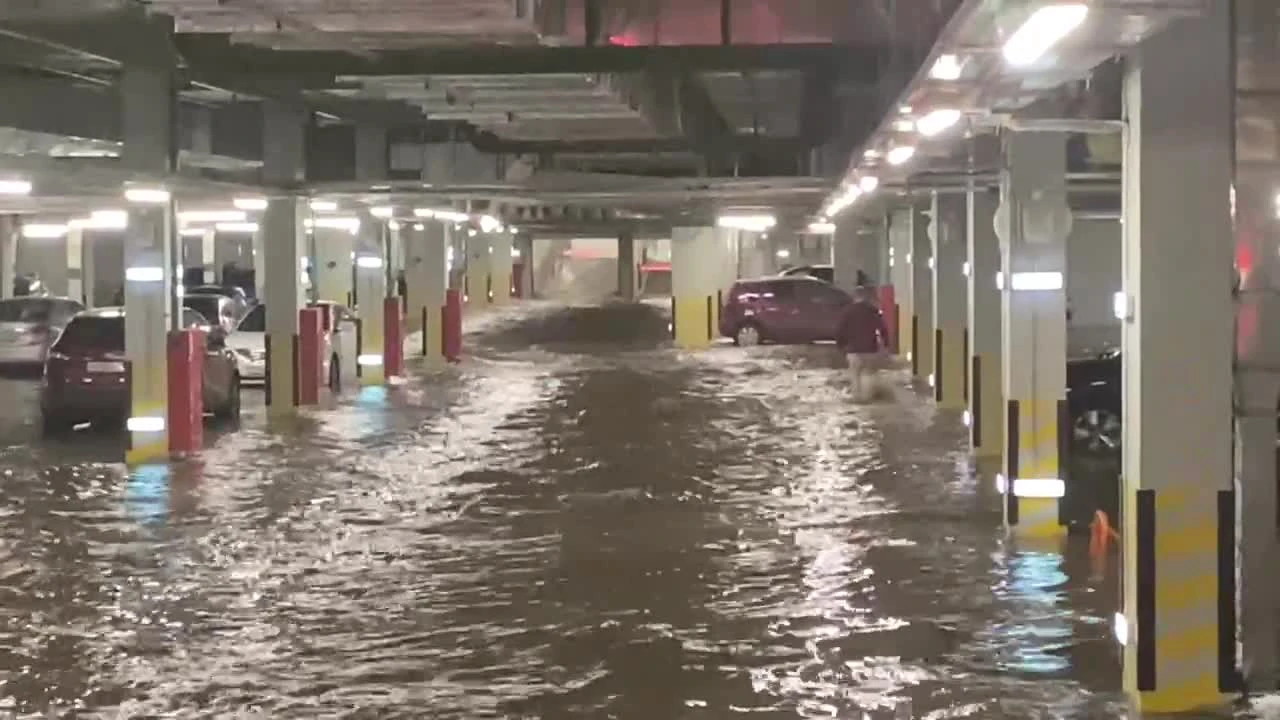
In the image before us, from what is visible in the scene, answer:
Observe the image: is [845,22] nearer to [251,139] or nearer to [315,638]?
[315,638]

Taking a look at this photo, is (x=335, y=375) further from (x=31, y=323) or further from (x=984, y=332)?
(x=984, y=332)

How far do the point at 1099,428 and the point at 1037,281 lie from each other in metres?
4.96

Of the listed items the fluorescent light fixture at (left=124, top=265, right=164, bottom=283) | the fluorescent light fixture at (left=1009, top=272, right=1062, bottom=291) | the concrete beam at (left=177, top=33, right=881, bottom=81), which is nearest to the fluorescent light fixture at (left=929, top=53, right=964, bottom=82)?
the fluorescent light fixture at (left=1009, top=272, right=1062, bottom=291)

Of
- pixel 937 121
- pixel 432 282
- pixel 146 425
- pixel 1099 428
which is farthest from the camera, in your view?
pixel 432 282

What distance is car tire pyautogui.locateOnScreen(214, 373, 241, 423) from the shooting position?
20594 millimetres

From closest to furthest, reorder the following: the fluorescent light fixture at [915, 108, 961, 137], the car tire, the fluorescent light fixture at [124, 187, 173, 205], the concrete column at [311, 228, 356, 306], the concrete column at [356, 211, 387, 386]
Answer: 1. the fluorescent light fixture at [915, 108, 961, 137]
2. the fluorescent light fixture at [124, 187, 173, 205]
3. the car tire
4. the concrete column at [356, 211, 387, 386]
5. the concrete column at [311, 228, 356, 306]

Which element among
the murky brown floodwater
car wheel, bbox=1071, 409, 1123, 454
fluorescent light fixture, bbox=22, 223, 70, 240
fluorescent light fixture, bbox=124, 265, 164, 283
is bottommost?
the murky brown floodwater

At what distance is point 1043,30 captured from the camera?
6496 millimetres

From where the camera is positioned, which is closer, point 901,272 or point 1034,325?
point 1034,325

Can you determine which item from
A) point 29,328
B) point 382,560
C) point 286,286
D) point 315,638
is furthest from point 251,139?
point 315,638

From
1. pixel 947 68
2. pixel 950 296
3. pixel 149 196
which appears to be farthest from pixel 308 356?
pixel 947 68

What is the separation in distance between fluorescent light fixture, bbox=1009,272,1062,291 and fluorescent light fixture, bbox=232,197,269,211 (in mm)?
11266

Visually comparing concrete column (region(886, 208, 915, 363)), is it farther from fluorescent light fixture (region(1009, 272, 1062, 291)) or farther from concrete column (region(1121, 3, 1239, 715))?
concrete column (region(1121, 3, 1239, 715))

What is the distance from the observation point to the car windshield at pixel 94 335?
19.7 metres
